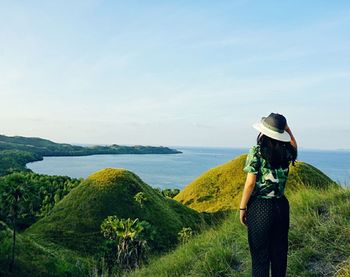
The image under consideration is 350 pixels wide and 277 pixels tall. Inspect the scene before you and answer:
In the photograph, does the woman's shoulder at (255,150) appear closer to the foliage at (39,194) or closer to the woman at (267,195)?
the woman at (267,195)

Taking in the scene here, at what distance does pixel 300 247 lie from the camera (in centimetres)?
752

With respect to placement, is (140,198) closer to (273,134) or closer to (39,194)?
(39,194)

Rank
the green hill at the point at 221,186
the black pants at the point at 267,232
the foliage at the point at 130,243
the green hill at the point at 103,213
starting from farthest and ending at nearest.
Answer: the green hill at the point at 221,186
the green hill at the point at 103,213
the foliage at the point at 130,243
the black pants at the point at 267,232

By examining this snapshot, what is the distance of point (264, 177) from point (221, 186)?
228 ft

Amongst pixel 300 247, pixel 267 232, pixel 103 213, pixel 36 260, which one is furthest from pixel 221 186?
pixel 267 232

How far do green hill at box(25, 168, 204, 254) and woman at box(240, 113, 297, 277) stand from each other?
2018 inches

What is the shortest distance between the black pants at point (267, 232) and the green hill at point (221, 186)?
60781 millimetres

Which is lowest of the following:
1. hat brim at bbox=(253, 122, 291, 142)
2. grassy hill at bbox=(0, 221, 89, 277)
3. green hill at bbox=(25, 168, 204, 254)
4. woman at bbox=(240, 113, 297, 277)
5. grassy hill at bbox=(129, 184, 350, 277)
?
grassy hill at bbox=(0, 221, 89, 277)

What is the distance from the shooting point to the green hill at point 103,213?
187 ft

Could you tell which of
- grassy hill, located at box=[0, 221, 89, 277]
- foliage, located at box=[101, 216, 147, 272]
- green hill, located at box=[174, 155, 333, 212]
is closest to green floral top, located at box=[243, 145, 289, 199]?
foliage, located at box=[101, 216, 147, 272]

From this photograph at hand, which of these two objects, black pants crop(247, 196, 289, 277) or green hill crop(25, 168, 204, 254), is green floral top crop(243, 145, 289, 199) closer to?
black pants crop(247, 196, 289, 277)

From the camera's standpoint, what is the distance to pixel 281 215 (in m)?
5.47

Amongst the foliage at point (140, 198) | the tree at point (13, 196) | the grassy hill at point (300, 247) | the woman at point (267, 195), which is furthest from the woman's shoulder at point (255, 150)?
the foliage at point (140, 198)

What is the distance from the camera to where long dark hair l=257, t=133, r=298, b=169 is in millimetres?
5461
